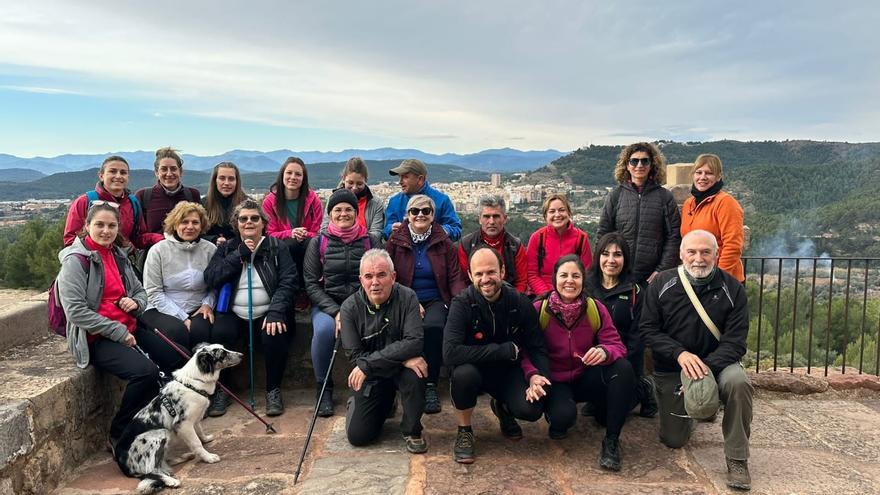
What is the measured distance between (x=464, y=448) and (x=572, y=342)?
96 cm

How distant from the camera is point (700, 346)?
3.56 meters

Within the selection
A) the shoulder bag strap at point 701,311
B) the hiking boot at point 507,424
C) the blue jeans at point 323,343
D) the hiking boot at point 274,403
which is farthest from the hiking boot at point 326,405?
the shoulder bag strap at point 701,311

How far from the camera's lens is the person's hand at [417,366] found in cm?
359

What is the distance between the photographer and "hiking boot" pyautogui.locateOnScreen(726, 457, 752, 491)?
316 cm

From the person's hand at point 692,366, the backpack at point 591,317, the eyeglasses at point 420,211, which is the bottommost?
the person's hand at point 692,366

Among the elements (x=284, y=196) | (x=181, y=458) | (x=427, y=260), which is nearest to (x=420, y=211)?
(x=427, y=260)

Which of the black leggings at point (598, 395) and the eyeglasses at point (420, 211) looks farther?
the eyeglasses at point (420, 211)

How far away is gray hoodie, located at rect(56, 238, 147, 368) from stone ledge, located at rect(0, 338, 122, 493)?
21 cm

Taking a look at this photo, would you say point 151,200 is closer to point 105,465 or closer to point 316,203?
point 316,203

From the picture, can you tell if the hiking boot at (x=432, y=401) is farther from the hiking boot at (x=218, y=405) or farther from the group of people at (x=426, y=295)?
the hiking boot at (x=218, y=405)

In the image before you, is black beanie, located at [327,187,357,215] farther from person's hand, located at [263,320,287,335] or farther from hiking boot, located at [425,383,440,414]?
hiking boot, located at [425,383,440,414]

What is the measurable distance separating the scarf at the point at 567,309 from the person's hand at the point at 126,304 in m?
2.78

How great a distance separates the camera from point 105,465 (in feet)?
11.4

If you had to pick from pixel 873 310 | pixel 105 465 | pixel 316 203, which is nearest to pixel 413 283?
pixel 316 203
